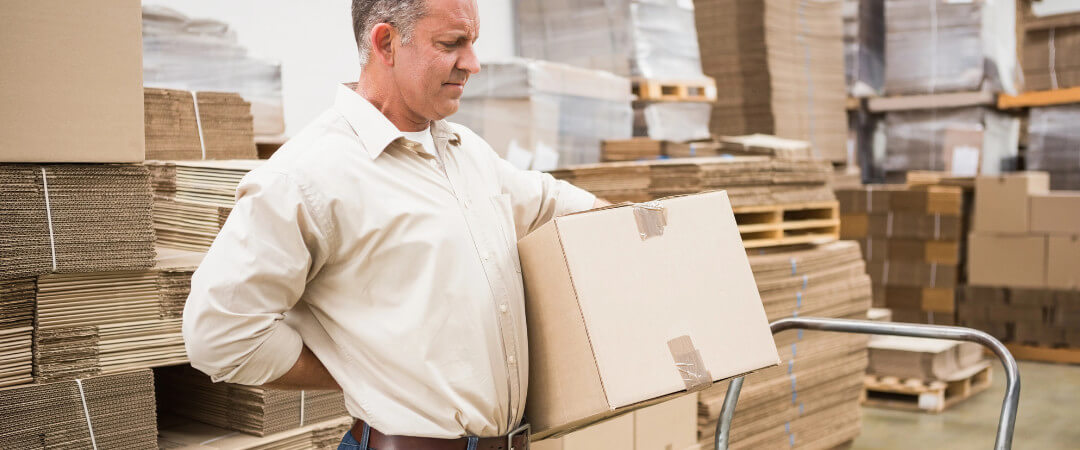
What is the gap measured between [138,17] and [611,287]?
1.61 metres

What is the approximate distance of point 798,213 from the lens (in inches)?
220

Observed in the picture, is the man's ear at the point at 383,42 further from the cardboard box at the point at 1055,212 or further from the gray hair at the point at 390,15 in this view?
the cardboard box at the point at 1055,212

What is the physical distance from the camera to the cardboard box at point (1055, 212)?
25.7 ft

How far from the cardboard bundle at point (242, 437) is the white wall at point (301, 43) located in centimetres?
158

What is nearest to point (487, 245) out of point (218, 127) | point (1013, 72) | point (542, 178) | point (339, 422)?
point (542, 178)

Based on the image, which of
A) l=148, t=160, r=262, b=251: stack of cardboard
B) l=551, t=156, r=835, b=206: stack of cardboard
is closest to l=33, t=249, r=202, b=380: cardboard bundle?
l=148, t=160, r=262, b=251: stack of cardboard

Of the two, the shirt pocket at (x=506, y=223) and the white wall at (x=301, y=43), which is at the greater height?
the white wall at (x=301, y=43)

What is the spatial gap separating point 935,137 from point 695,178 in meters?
5.03

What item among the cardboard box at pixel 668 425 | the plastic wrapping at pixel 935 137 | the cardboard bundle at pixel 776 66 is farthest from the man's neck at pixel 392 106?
the plastic wrapping at pixel 935 137

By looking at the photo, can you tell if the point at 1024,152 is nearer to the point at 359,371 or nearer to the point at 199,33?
the point at 199,33

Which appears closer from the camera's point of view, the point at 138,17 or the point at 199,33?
the point at 138,17

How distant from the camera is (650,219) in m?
2.14

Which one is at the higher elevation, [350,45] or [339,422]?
[350,45]

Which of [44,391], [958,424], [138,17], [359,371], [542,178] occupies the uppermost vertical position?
[138,17]
